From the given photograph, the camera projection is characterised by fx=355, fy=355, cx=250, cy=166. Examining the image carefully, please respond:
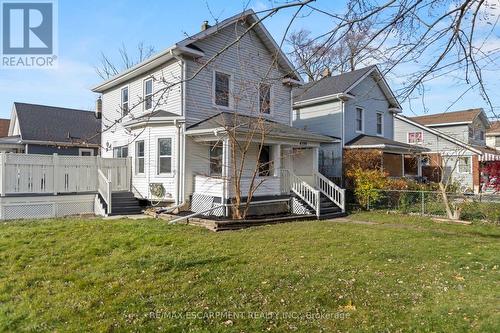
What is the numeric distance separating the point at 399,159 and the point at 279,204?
1095 cm

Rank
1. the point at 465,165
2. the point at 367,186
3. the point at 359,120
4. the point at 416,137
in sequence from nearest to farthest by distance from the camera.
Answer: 1. the point at 367,186
2. the point at 359,120
3. the point at 465,165
4. the point at 416,137

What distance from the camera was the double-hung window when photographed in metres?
15.4

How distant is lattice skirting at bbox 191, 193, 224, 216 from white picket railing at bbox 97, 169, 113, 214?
309cm

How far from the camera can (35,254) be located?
7086 mm

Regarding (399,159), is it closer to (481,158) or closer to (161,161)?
(481,158)

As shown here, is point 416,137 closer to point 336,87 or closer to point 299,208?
point 336,87

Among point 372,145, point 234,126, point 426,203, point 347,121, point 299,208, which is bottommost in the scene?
point 299,208

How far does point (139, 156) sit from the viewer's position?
15469mm

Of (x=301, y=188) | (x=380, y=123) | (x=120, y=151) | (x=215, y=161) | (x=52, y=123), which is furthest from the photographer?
(x=52, y=123)

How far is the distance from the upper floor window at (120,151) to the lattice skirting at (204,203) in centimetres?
529

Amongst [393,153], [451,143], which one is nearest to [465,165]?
[451,143]

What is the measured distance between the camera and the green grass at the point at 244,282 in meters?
4.16

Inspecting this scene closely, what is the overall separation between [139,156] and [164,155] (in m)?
1.81

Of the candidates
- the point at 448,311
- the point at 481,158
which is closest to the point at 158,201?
the point at 448,311
